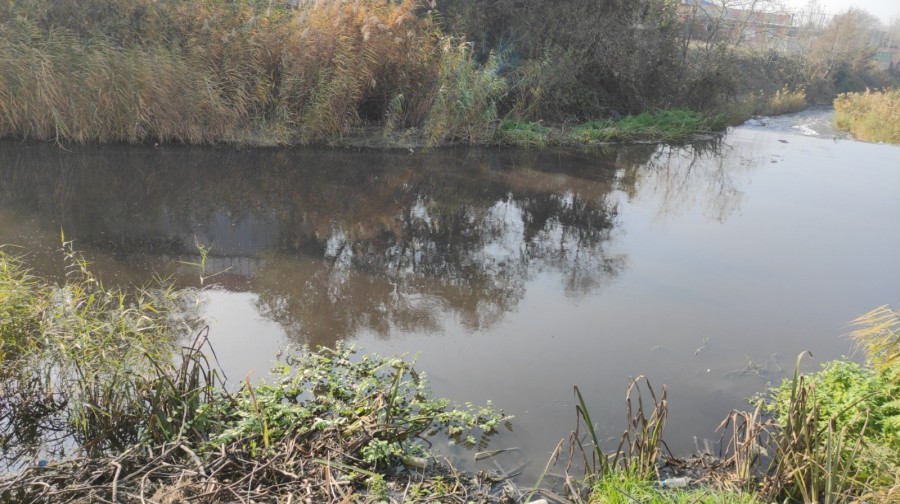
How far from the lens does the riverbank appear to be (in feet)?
9.68

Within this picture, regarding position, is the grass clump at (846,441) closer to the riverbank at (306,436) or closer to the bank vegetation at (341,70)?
the riverbank at (306,436)

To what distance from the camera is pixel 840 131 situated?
1873cm

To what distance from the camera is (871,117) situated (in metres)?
17.7

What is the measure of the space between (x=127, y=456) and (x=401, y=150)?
357 inches

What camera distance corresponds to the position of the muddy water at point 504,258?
470cm

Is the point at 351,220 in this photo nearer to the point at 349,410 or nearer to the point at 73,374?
the point at 73,374

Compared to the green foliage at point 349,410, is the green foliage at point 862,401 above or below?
above

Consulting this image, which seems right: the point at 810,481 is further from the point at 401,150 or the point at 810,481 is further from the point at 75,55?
the point at 75,55

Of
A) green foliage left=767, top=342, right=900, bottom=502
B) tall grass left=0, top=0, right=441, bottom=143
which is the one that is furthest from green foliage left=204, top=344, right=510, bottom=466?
tall grass left=0, top=0, right=441, bottom=143

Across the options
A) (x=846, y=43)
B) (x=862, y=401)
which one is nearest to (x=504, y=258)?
(x=862, y=401)

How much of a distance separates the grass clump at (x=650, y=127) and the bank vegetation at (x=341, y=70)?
0.14 m

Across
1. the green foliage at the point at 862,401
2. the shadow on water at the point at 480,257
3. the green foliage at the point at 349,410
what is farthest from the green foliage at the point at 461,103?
the green foliage at the point at 862,401

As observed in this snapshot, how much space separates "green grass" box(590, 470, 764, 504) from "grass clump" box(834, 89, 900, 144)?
1708cm

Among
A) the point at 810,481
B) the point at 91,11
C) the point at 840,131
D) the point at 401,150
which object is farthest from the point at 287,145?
the point at 840,131
